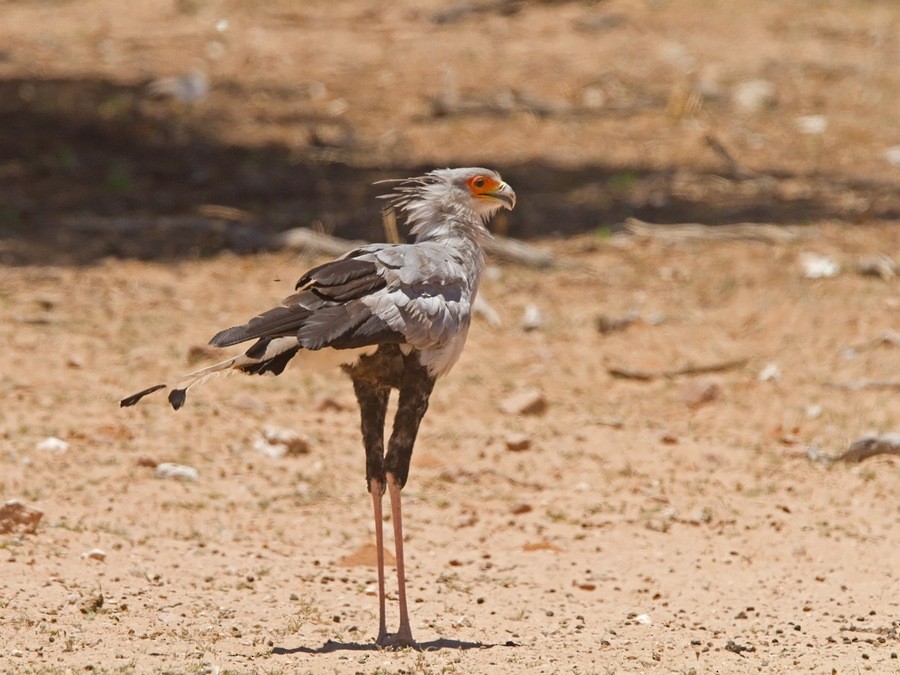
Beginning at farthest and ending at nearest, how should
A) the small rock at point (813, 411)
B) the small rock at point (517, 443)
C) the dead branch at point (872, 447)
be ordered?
the small rock at point (813, 411), the small rock at point (517, 443), the dead branch at point (872, 447)

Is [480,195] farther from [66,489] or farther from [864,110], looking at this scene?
[864,110]

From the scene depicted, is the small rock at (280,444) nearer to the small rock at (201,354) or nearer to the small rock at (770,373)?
the small rock at (201,354)

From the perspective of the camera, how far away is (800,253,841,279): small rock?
919 cm

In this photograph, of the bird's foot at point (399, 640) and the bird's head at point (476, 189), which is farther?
the bird's head at point (476, 189)

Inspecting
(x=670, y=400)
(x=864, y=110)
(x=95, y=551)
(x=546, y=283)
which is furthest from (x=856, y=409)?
(x=864, y=110)

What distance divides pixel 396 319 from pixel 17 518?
1990 millimetres

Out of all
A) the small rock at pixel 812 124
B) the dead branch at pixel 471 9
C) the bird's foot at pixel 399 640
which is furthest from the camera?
the dead branch at pixel 471 9

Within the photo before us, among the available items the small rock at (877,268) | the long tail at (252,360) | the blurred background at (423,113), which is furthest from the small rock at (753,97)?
the long tail at (252,360)

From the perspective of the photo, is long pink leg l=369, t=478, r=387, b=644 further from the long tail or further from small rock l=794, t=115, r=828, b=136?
small rock l=794, t=115, r=828, b=136

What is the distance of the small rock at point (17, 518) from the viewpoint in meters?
5.39

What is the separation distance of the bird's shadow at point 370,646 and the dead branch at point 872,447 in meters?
2.77

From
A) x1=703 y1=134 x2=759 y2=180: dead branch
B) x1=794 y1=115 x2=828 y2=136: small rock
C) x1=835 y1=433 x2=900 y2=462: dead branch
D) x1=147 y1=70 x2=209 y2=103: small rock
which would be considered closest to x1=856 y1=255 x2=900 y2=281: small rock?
x1=703 y1=134 x2=759 y2=180: dead branch

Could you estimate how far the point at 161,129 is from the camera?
12.1 metres

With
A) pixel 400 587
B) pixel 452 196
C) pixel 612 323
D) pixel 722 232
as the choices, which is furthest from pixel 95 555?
pixel 722 232
